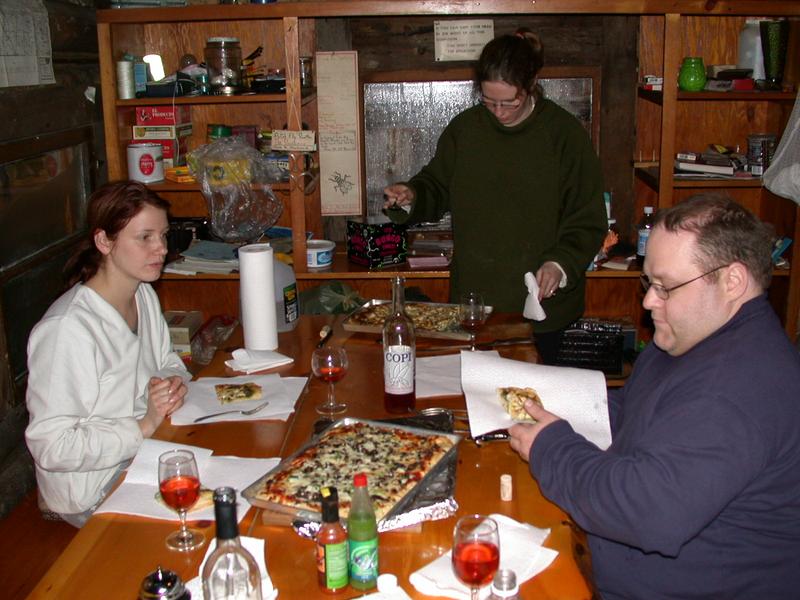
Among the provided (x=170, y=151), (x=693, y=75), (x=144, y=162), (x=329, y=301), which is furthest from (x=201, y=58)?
(x=693, y=75)

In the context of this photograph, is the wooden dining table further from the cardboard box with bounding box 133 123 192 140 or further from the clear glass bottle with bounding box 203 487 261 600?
the cardboard box with bounding box 133 123 192 140

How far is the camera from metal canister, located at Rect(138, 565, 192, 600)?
139 centimetres

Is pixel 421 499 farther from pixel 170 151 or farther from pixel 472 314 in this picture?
pixel 170 151

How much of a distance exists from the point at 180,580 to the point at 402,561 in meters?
0.38

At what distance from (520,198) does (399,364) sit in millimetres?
1220

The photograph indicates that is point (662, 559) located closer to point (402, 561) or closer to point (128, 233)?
point (402, 561)

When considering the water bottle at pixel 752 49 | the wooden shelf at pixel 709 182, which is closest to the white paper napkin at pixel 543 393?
the wooden shelf at pixel 709 182

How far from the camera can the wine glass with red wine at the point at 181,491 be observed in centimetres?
160

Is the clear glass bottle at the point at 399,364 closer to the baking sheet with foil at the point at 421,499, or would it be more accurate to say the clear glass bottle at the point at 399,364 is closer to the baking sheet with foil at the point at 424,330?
the baking sheet with foil at the point at 421,499

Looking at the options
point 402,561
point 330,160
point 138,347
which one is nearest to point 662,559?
point 402,561

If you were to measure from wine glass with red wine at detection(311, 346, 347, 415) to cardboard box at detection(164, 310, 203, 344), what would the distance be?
179 cm

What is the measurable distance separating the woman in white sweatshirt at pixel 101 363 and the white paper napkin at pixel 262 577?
0.66 metres

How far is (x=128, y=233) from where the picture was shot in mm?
2422

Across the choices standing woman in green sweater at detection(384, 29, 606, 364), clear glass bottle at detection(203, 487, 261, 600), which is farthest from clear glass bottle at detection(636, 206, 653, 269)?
clear glass bottle at detection(203, 487, 261, 600)
